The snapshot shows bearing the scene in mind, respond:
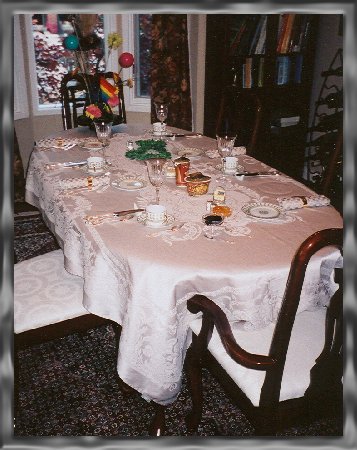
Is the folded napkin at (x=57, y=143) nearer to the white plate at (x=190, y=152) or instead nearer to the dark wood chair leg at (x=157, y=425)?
the white plate at (x=190, y=152)

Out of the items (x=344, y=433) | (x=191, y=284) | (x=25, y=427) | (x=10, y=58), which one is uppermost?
(x=10, y=58)

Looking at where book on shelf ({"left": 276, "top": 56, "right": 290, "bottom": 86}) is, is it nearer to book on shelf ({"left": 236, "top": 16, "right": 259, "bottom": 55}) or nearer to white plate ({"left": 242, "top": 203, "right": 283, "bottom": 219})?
book on shelf ({"left": 236, "top": 16, "right": 259, "bottom": 55})

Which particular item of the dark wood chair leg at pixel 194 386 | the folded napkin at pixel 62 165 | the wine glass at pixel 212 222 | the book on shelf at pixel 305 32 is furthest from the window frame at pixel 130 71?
the dark wood chair leg at pixel 194 386

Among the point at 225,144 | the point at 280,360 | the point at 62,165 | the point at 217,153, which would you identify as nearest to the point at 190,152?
the point at 217,153

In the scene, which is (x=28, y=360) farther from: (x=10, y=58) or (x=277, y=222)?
→ (x=10, y=58)

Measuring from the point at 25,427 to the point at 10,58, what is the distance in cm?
142

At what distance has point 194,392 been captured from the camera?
5.31 feet

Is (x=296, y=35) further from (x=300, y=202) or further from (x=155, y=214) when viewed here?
(x=155, y=214)

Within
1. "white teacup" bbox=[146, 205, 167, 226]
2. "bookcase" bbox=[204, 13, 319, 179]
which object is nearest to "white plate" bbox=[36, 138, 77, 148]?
"white teacup" bbox=[146, 205, 167, 226]

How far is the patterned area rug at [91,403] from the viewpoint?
174 centimetres

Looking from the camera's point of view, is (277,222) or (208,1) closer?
(208,1)

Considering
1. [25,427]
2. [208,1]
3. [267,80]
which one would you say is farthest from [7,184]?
[267,80]

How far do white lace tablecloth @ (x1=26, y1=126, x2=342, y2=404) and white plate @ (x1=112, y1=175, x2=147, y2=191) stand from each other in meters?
0.10

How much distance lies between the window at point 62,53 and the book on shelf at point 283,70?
3.89 feet
